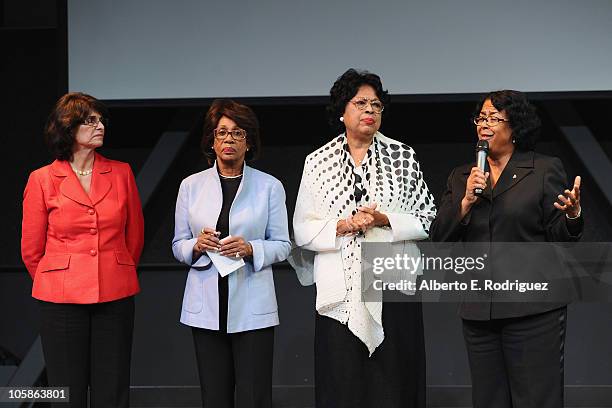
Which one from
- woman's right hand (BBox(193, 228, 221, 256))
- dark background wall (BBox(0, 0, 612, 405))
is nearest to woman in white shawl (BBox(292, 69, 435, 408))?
woman's right hand (BBox(193, 228, 221, 256))

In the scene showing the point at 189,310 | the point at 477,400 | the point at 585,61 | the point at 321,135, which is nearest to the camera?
the point at 477,400

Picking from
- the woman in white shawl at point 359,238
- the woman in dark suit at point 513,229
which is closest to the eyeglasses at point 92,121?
the woman in white shawl at point 359,238

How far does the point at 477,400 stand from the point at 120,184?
1.70 metres

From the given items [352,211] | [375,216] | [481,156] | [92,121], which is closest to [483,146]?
[481,156]

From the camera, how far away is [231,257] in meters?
3.41

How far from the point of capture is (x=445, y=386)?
15.3ft

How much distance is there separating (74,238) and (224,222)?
616mm

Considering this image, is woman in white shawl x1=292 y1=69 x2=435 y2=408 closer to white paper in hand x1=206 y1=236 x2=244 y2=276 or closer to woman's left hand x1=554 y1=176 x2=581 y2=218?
white paper in hand x1=206 y1=236 x2=244 y2=276

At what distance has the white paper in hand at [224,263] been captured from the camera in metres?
3.40

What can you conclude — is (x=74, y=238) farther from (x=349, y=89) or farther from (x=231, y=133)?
(x=349, y=89)

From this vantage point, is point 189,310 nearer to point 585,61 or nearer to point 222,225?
point 222,225

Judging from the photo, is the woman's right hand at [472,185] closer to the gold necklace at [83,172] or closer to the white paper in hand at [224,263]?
the white paper in hand at [224,263]

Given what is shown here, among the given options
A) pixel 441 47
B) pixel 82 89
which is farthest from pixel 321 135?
pixel 82 89

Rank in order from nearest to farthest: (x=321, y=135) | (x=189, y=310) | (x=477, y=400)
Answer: (x=477, y=400) → (x=189, y=310) → (x=321, y=135)
